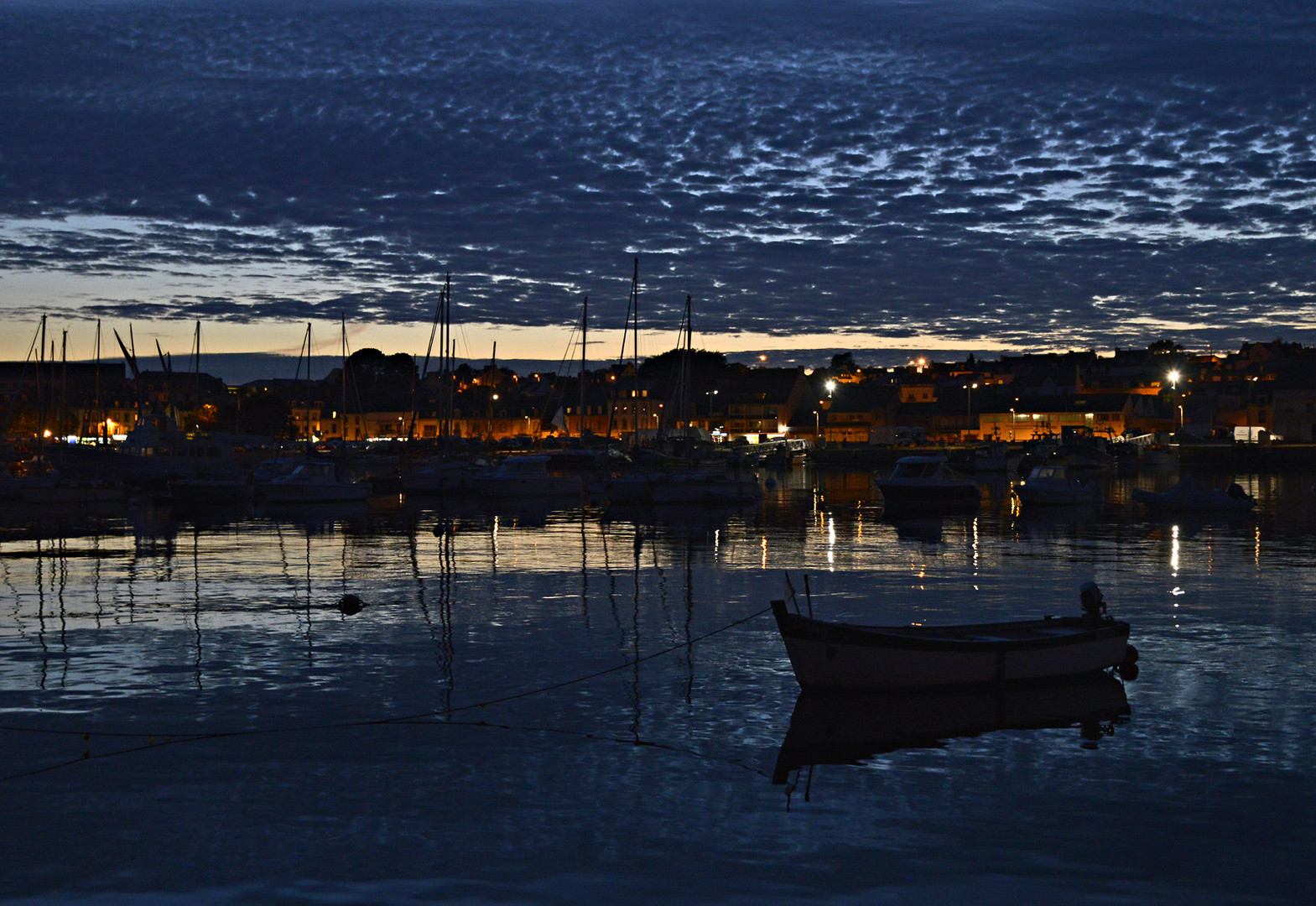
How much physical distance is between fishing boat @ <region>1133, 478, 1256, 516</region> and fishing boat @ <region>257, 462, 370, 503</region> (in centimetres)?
4489

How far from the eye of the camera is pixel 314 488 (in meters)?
69.6

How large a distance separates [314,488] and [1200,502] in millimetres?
48898

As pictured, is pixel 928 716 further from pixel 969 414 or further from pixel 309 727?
pixel 969 414

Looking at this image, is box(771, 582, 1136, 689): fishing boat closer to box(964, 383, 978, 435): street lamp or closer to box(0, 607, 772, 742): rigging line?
box(0, 607, 772, 742): rigging line

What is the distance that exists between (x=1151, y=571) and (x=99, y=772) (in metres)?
30.5

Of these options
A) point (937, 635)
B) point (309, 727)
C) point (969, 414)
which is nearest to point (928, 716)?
point (937, 635)

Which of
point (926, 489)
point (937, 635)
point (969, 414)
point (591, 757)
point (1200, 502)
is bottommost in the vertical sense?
point (591, 757)

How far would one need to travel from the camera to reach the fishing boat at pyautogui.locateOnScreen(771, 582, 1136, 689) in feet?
61.5

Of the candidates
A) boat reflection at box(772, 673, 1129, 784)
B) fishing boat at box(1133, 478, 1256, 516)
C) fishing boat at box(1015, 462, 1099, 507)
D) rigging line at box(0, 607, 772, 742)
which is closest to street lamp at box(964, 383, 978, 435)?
fishing boat at box(1015, 462, 1099, 507)

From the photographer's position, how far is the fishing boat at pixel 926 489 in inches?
2591

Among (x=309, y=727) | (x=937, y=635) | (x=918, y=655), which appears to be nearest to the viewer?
(x=309, y=727)

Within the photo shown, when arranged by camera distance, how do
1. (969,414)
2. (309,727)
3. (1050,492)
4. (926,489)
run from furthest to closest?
(969,414), (1050,492), (926,489), (309,727)

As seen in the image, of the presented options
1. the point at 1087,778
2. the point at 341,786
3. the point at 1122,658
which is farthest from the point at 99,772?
the point at 1122,658

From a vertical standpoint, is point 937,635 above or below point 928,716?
above
